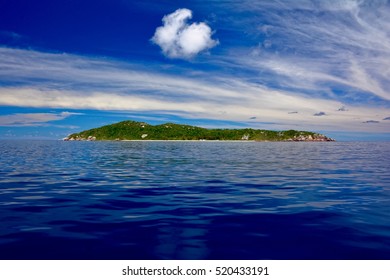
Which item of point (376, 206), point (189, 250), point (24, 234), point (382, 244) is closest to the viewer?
point (189, 250)

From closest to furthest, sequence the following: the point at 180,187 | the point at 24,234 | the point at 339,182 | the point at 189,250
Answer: the point at 189,250 < the point at 24,234 < the point at 180,187 < the point at 339,182

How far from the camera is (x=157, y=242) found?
1239cm

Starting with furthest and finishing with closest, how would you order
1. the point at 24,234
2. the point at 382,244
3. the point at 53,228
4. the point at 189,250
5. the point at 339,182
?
the point at 339,182 → the point at 53,228 → the point at 24,234 → the point at 382,244 → the point at 189,250
